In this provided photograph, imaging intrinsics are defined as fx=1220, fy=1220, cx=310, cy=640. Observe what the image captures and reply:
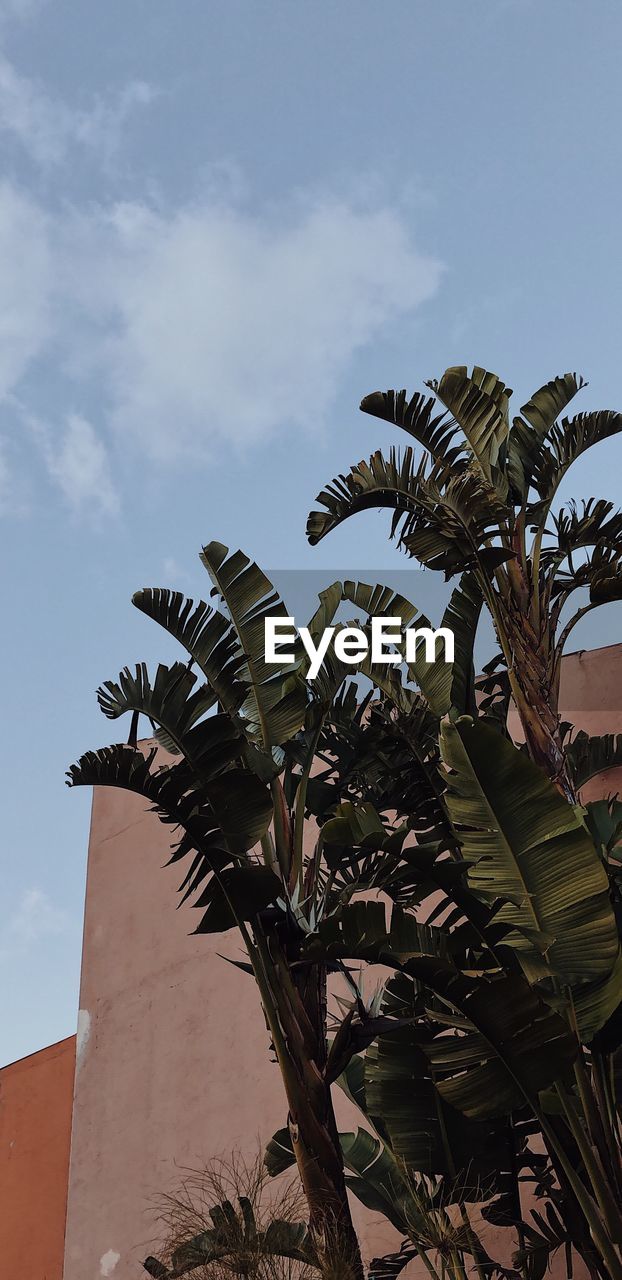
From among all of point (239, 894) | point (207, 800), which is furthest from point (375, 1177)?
point (207, 800)

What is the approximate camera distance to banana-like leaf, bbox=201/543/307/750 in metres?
5.68

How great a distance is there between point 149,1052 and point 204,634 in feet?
18.3

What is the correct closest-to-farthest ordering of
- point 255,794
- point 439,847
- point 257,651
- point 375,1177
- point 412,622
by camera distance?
point 439,847 < point 255,794 < point 257,651 < point 375,1177 < point 412,622

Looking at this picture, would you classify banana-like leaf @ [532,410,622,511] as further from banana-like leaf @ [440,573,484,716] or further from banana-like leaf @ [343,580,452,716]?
banana-like leaf @ [343,580,452,716]

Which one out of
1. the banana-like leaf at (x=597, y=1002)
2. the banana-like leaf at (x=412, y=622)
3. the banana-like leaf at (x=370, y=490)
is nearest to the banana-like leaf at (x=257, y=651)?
the banana-like leaf at (x=412, y=622)

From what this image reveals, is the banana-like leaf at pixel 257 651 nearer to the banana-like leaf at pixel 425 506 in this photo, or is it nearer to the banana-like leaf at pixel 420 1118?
the banana-like leaf at pixel 425 506

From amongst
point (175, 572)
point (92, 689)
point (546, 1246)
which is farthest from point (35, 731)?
point (546, 1246)

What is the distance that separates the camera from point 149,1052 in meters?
10.1

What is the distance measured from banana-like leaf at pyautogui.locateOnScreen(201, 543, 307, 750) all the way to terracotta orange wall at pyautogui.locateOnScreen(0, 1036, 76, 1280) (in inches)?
263

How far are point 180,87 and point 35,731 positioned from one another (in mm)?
4425

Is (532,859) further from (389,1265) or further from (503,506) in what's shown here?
(389,1265)

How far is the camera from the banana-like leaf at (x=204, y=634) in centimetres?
579

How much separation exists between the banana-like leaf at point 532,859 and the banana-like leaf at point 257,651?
4.60 feet

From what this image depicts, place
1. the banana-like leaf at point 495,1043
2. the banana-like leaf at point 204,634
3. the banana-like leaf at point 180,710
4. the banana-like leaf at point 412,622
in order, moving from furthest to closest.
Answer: the banana-like leaf at point 412,622, the banana-like leaf at point 204,634, the banana-like leaf at point 180,710, the banana-like leaf at point 495,1043
